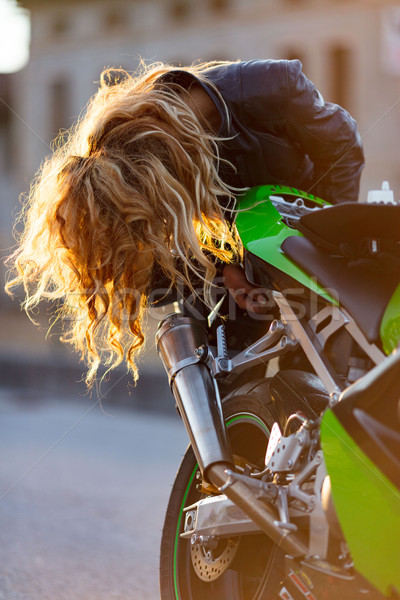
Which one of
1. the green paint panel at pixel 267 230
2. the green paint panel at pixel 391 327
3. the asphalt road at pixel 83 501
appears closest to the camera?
the green paint panel at pixel 391 327

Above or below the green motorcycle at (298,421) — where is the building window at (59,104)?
above

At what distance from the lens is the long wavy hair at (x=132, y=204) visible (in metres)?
2.11

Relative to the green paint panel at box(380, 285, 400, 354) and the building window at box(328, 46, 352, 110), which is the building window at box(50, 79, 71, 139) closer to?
the building window at box(328, 46, 352, 110)

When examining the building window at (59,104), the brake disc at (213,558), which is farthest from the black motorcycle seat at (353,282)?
the building window at (59,104)

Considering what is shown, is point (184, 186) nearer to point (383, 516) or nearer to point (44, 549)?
point (383, 516)

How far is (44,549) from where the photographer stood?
12.1 feet

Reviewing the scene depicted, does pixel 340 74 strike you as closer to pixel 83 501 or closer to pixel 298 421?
pixel 83 501

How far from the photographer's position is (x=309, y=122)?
234 centimetres

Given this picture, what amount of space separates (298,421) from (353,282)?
13.2 inches

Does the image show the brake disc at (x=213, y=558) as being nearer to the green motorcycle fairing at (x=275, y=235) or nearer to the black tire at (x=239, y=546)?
the black tire at (x=239, y=546)

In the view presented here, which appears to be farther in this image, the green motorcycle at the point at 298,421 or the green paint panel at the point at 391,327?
the green paint panel at the point at 391,327

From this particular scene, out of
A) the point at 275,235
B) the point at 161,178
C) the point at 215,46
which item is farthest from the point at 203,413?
the point at 215,46

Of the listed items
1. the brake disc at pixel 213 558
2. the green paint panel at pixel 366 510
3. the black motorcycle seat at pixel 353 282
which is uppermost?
the black motorcycle seat at pixel 353 282

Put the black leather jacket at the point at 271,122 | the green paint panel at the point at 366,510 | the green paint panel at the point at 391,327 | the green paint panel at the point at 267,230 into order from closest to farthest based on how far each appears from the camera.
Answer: the green paint panel at the point at 366,510
the green paint panel at the point at 391,327
the green paint panel at the point at 267,230
the black leather jacket at the point at 271,122
